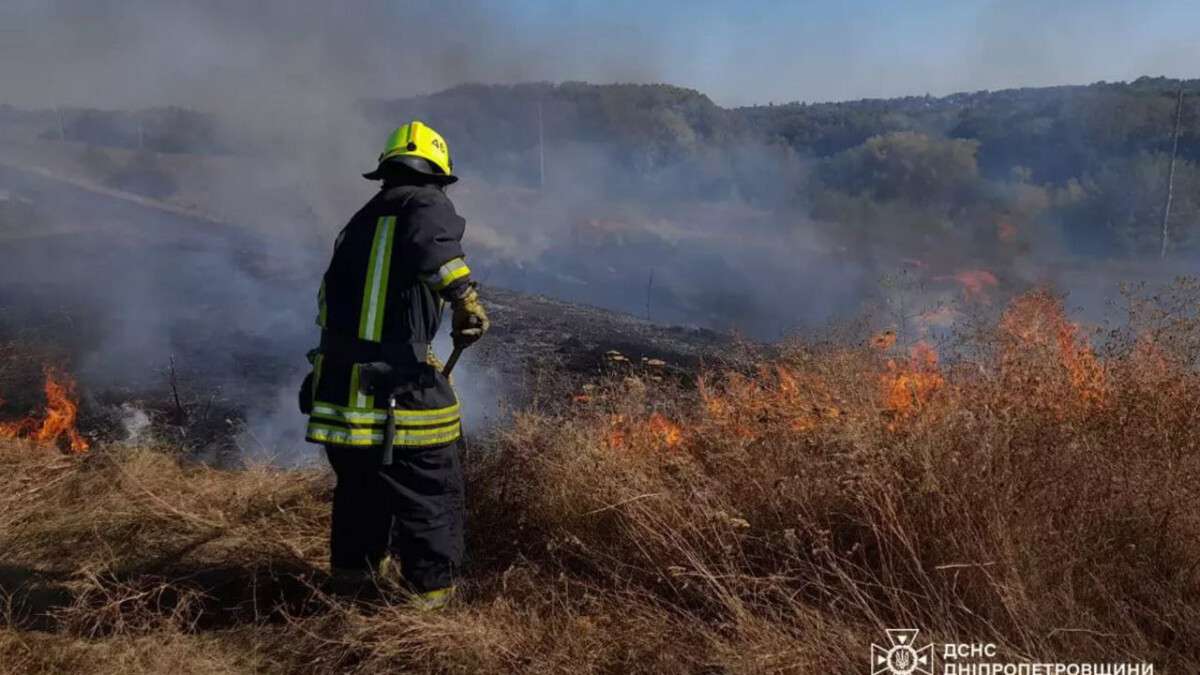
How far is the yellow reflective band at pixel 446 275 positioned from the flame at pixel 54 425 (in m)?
3.02

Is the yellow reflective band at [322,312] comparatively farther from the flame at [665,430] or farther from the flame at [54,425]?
the flame at [54,425]

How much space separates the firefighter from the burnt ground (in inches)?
58.5

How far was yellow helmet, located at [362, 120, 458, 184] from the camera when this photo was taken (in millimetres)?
2713

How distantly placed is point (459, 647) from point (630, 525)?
0.74m

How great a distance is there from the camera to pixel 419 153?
2730 mm

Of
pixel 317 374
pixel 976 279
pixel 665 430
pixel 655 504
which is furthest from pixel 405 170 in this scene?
pixel 976 279

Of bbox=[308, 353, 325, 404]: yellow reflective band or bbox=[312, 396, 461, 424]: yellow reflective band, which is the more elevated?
bbox=[308, 353, 325, 404]: yellow reflective band

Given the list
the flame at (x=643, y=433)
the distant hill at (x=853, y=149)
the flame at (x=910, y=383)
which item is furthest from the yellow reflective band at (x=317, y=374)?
the distant hill at (x=853, y=149)

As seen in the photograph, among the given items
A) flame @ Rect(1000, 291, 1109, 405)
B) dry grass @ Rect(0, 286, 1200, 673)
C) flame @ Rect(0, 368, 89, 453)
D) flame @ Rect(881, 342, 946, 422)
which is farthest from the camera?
flame @ Rect(0, 368, 89, 453)

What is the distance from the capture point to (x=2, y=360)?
20.8 ft

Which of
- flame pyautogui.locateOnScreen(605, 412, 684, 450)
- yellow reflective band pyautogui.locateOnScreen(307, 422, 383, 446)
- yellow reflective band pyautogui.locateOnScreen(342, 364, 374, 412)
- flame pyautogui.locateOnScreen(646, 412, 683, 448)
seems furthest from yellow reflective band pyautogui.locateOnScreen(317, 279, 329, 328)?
flame pyautogui.locateOnScreen(646, 412, 683, 448)

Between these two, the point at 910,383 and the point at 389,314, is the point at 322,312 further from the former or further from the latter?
the point at 910,383

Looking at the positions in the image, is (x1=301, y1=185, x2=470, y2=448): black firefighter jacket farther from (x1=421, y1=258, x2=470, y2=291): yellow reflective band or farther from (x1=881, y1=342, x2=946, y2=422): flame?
(x1=881, y1=342, x2=946, y2=422): flame

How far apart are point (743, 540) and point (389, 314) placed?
57.4 inches
